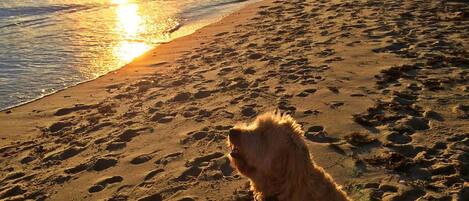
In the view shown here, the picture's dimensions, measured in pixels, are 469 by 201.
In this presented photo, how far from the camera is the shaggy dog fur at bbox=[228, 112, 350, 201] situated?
3293mm

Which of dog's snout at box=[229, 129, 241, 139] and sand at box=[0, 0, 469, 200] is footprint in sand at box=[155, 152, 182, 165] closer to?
sand at box=[0, 0, 469, 200]

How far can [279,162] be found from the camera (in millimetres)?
3309

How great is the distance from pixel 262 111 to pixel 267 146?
409cm

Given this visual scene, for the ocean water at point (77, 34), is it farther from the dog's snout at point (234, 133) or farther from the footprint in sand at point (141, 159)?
the dog's snout at point (234, 133)

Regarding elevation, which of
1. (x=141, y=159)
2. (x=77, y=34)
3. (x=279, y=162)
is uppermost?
(x=279, y=162)

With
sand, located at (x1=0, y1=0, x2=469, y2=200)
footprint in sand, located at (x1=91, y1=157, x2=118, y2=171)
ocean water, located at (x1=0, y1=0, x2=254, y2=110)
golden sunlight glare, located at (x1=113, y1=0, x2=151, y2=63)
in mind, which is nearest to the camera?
sand, located at (x1=0, y1=0, x2=469, y2=200)

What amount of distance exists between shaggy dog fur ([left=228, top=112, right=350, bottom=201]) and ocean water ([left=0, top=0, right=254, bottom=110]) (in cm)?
757

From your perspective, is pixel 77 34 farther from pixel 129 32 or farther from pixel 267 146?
pixel 267 146

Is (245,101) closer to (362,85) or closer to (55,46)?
(362,85)

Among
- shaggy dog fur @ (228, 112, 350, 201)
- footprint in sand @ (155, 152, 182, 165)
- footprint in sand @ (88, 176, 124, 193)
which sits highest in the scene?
shaggy dog fur @ (228, 112, 350, 201)

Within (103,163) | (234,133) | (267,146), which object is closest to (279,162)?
(267,146)

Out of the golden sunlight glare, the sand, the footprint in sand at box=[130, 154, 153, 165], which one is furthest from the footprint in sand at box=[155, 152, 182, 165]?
the golden sunlight glare

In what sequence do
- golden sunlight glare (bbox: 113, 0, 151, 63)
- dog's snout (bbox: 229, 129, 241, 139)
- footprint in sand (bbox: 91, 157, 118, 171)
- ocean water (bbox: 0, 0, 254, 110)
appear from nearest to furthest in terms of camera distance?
dog's snout (bbox: 229, 129, 241, 139) → footprint in sand (bbox: 91, 157, 118, 171) → ocean water (bbox: 0, 0, 254, 110) → golden sunlight glare (bbox: 113, 0, 151, 63)

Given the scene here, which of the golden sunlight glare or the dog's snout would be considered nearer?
the dog's snout
